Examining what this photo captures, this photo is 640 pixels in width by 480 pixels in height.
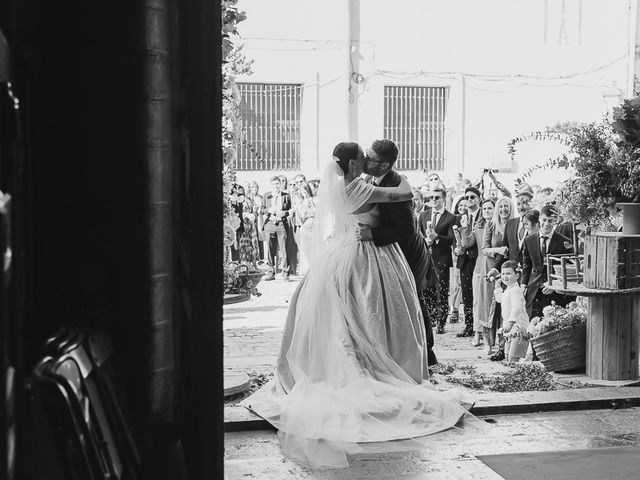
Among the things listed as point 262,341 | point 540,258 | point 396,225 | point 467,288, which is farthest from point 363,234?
point 467,288

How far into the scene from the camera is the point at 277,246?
1803 cm

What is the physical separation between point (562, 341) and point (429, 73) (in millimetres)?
14080

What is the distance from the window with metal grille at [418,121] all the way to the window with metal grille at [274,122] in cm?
197

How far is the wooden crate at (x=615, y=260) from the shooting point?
7.19 meters

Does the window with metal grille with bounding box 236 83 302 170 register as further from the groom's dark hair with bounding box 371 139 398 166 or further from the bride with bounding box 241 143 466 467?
the bride with bounding box 241 143 466 467

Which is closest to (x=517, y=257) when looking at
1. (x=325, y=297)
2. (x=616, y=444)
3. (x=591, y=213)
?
(x=591, y=213)

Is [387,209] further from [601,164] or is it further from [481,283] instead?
[481,283]

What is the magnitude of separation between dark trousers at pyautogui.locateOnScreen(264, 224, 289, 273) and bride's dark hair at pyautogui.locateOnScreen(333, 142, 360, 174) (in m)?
10.7

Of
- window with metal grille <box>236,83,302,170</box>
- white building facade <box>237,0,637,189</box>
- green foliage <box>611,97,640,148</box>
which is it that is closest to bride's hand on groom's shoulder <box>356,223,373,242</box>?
green foliage <box>611,97,640,148</box>

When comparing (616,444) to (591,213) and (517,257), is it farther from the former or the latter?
(517,257)

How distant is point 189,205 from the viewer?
98.6 inches

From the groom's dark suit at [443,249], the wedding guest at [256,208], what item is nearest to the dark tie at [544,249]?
the groom's dark suit at [443,249]

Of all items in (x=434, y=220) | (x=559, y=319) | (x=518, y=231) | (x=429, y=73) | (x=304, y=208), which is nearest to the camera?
(x=559, y=319)

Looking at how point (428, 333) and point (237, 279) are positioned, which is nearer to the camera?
Answer: point (428, 333)
